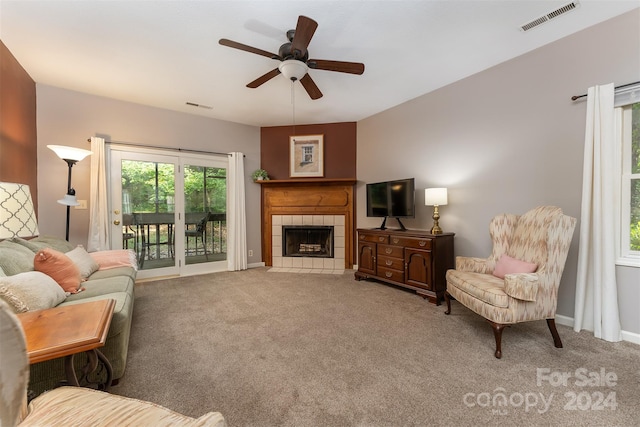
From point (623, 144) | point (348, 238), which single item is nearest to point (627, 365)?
point (623, 144)

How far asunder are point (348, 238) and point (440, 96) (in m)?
2.61

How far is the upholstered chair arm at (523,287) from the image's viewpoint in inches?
75.0

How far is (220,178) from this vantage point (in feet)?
15.5

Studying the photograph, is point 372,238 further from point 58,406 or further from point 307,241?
point 58,406

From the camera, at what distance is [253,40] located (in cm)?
246

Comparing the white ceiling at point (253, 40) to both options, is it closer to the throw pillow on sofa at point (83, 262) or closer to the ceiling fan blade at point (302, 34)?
the ceiling fan blade at point (302, 34)

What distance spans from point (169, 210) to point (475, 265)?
14.3ft

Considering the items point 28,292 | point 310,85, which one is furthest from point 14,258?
point 310,85

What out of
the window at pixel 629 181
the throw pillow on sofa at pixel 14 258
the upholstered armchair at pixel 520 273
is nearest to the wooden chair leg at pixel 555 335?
the upholstered armchair at pixel 520 273

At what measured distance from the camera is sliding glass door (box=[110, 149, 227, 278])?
12.8ft

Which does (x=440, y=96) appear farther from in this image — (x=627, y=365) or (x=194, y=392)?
(x=194, y=392)

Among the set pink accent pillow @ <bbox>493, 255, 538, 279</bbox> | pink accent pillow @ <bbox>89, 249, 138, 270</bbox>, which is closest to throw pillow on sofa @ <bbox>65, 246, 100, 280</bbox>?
pink accent pillow @ <bbox>89, 249, 138, 270</bbox>

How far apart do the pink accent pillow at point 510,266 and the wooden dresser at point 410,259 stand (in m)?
0.66

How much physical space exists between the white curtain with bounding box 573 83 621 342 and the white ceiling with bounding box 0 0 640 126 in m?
0.89
